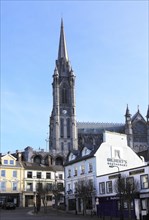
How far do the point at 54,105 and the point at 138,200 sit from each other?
120m

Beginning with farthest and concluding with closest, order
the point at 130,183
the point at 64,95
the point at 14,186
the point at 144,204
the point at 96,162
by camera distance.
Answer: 1. the point at 64,95
2. the point at 14,186
3. the point at 96,162
4. the point at 144,204
5. the point at 130,183

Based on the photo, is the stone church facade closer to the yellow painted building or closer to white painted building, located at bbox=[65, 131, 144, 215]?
the yellow painted building

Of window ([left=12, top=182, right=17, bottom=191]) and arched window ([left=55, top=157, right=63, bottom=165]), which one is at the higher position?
arched window ([left=55, top=157, right=63, bottom=165])

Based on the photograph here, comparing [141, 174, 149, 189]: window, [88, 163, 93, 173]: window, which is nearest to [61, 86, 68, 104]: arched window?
[88, 163, 93, 173]: window

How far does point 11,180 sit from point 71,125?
82.2 m

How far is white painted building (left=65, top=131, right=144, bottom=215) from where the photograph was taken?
→ 59625mm

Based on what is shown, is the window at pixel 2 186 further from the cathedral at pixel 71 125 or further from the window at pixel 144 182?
the cathedral at pixel 71 125

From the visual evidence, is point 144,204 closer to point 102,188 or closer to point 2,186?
point 102,188

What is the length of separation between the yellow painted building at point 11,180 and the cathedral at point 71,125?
221 ft

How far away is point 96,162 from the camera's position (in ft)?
194

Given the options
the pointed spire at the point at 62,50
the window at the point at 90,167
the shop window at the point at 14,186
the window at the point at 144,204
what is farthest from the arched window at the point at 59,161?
the window at the point at 144,204

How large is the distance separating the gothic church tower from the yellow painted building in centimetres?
6528

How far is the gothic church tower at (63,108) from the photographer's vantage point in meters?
155

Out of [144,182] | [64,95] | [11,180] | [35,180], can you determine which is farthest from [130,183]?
[64,95]
